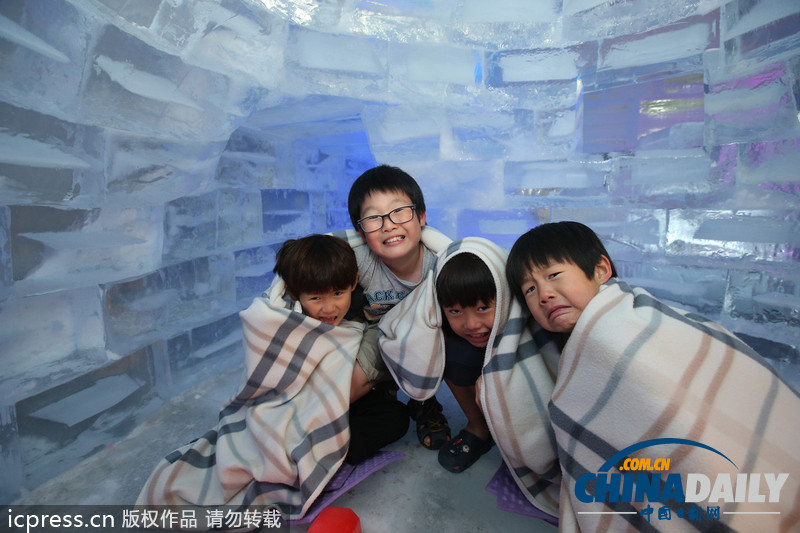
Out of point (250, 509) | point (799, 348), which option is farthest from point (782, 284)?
point (250, 509)

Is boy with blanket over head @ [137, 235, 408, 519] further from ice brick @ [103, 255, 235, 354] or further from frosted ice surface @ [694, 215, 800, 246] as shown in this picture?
frosted ice surface @ [694, 215, 800, 246]

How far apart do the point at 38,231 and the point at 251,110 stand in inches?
33.1

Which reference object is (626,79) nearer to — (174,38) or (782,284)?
(782,284)

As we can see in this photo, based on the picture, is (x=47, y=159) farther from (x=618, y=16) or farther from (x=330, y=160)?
(x=618, y=16)

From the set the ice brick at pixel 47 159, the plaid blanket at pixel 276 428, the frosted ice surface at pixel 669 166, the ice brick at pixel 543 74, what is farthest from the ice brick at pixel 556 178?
the ice brick at pixel 47 159

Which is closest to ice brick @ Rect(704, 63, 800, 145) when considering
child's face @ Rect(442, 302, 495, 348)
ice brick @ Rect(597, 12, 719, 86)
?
ice brick @ Rect(597, 12, 719, 86)

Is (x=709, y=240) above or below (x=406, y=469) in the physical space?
above

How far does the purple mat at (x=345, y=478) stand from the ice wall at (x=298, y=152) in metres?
0.84

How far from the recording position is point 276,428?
1075 mm

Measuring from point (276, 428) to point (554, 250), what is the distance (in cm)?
86

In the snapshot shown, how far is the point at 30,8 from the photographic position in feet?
3.45

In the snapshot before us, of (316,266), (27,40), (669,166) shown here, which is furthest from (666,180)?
(27,40)

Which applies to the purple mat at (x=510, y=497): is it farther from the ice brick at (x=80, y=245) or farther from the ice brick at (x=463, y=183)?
the ice brick at (x=80, y=245)

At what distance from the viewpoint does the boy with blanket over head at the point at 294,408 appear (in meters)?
1.04
